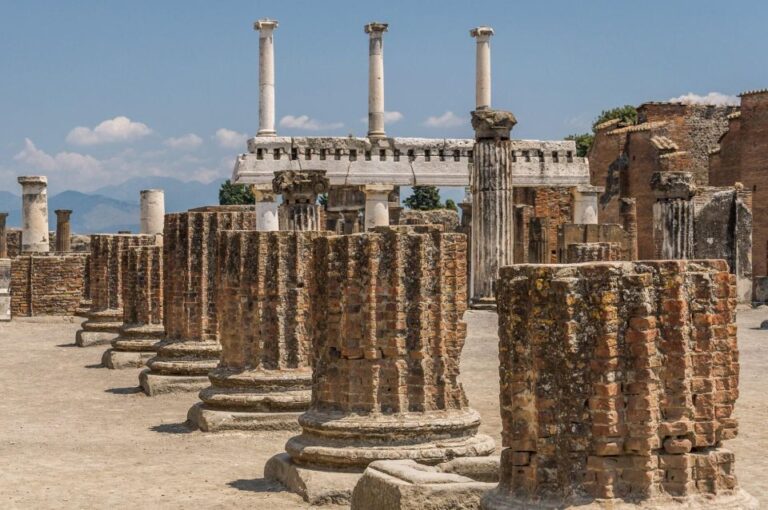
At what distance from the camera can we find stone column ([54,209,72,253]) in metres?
40.9

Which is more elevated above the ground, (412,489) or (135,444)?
(412,489)

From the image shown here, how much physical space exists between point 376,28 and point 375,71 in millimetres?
1016

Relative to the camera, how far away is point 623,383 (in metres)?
5.38

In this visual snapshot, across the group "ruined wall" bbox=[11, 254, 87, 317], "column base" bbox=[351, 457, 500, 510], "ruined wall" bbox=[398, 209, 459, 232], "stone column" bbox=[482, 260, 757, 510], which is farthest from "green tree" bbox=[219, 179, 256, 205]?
"stone column" bbox=[482, 260, 757, 510]

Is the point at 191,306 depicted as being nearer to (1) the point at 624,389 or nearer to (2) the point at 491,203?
(2) the point at 491,203

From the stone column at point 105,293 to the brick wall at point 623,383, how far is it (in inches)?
653

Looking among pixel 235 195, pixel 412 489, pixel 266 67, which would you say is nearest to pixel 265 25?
pixel 266 67

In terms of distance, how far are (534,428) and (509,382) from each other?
0.87 ft

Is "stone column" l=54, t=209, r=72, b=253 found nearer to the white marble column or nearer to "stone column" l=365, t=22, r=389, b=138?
"stone column" l=365, t=22, r=389, b=138

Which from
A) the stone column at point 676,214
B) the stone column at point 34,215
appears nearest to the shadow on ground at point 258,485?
the stone column at point 676,214

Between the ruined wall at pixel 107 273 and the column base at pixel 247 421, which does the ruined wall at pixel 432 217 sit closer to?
the ruined wall at pixel 107 273

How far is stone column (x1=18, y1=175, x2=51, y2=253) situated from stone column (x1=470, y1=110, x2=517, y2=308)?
1590cm

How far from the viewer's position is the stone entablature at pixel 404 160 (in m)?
27.2

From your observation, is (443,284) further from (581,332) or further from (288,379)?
(581,332)
